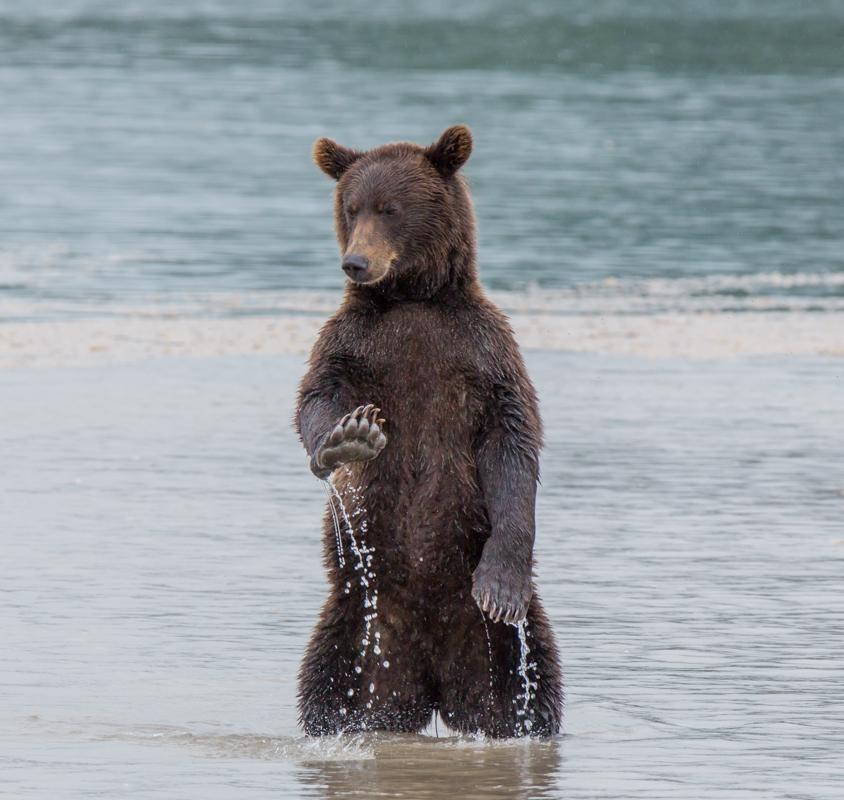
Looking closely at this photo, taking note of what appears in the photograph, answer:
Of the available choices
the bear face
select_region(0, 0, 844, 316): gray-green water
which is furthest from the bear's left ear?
select_region(0, 0, 844, 316): gray-green water

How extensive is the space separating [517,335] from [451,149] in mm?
7173

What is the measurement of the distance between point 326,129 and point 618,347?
15042 mm

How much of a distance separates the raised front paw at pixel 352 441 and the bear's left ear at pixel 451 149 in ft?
3.21

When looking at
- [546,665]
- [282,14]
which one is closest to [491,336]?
[546,665]

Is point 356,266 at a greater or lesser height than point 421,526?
greater

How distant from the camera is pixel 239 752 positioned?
5734 mm

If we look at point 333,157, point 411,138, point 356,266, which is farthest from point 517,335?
point 411,138

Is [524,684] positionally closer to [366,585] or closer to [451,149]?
[366,585]

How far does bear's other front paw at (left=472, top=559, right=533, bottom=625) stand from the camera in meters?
5.66

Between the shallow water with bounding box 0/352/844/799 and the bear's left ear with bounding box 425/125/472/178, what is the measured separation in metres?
1.61

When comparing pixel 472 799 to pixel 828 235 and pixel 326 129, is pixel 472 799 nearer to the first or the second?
pixel 828 235

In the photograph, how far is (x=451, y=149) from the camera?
239 inches

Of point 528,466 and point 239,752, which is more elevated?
point 528,466

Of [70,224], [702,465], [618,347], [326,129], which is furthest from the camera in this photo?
[326,129]
